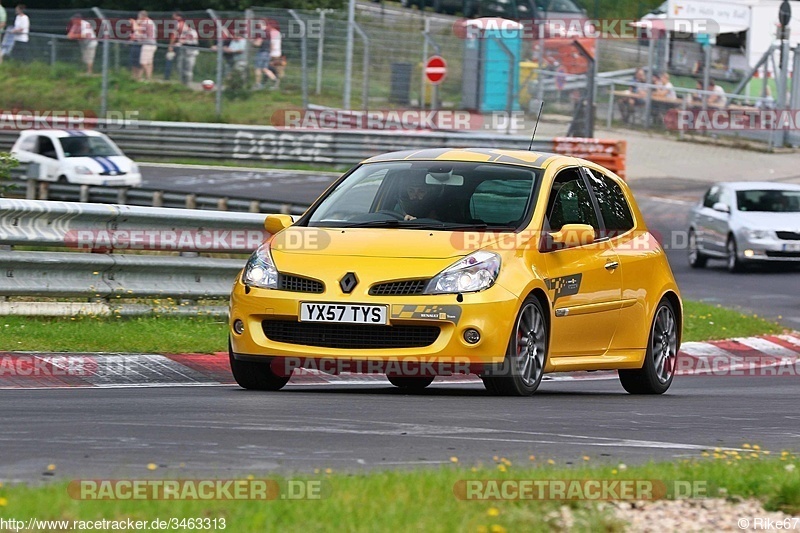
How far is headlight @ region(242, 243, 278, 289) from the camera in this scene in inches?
362

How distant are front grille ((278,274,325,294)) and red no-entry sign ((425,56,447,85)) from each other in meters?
25.0

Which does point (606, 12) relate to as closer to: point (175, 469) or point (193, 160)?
point (193, 160)

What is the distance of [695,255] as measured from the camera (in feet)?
82.8

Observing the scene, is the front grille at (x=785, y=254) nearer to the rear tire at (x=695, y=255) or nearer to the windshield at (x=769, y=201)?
→ the windshield at (x=769, y=201)

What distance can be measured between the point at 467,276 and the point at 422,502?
12.6 feet

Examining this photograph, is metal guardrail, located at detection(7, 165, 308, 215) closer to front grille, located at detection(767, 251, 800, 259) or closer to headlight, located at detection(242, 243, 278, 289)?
front grille, located at detection(767, 251, 800, 259)

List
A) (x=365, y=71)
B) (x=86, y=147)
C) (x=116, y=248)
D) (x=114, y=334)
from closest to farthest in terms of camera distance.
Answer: (x=114, y=334)
(x=116, y=248)
(x=86, y=147)
(x=365, y=71)

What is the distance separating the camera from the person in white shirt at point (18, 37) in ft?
119

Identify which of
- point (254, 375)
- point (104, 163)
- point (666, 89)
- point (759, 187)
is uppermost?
point (666, 89)

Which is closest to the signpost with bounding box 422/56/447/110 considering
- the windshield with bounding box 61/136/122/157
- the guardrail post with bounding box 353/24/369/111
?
the guardrail post with bounding box 353/24/369/111

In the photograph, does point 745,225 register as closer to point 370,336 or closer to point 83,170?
point 83,170

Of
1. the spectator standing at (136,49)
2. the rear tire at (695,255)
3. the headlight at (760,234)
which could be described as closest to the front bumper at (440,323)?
the headlight at (760,234)

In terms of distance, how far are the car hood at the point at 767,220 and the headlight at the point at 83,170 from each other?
1378 cm

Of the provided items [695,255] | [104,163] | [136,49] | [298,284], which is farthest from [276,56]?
[298,284]
